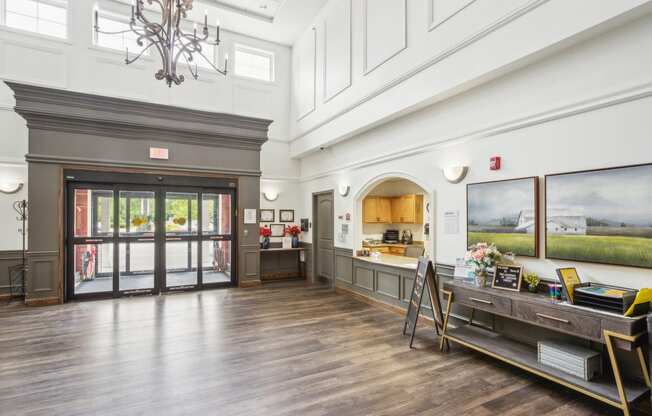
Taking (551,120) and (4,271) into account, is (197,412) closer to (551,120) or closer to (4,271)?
(551,120)

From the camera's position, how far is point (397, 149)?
16.8ft

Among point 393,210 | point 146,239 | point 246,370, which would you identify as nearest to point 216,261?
point 146,239

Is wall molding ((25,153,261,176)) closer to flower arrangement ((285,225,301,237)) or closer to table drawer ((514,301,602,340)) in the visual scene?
flower arrangement ((285,225,301,237))

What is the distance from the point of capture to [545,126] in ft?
10.6

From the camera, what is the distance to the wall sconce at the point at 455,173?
13.3 ft

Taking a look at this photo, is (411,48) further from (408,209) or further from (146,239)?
(146,239)

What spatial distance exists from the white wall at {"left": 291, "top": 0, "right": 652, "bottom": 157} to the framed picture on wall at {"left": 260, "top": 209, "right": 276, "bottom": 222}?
1.68m

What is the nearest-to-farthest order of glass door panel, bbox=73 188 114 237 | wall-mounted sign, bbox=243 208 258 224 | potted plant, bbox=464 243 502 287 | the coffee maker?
1. potted plant, bbox=464 243 502 287
2. glass door panel, bbox=73 188 114 237
3. wall-mounted sign, bbox=243 208 258 224
4. the coffee maker

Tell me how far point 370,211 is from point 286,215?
2114 millimetres

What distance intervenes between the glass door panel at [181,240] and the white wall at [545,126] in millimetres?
4047

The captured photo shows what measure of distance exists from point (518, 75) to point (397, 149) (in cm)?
195

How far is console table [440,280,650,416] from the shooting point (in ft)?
7.68

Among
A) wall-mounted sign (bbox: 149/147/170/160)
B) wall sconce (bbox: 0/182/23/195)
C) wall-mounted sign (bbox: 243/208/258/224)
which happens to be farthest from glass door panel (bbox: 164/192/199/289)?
wall sconce (bbox: 0/182/23/195)

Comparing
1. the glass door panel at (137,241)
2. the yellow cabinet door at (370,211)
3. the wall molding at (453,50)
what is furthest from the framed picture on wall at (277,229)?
the wall molding at (453,50)
